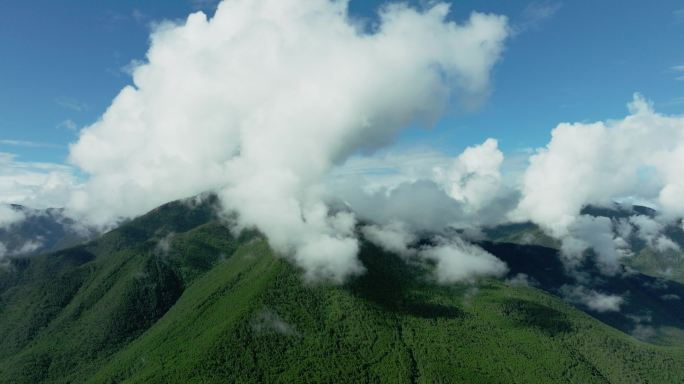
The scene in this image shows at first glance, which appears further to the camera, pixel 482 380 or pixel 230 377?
pixel 482 380

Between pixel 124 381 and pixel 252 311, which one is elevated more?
pixel 252 311


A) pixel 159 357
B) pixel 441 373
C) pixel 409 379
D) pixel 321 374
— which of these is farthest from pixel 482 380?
pixel 159 357

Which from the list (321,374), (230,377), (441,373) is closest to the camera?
(230,377)

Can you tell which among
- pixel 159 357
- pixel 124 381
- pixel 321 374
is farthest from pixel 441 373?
pixel 124 381

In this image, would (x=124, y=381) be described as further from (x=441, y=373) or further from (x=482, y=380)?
(x=482, y=380)

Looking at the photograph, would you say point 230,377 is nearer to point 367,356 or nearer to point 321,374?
point 321,374

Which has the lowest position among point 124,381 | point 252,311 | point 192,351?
point 124,381

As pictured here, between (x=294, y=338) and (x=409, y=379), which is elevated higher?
(x=294, y=338)

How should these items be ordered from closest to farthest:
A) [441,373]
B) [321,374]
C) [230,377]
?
1. [230,377]
2. [321,374]
3. [441,373]

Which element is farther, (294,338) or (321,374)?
(294,338)

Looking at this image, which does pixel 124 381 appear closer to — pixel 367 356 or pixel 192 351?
pixel 192 351
